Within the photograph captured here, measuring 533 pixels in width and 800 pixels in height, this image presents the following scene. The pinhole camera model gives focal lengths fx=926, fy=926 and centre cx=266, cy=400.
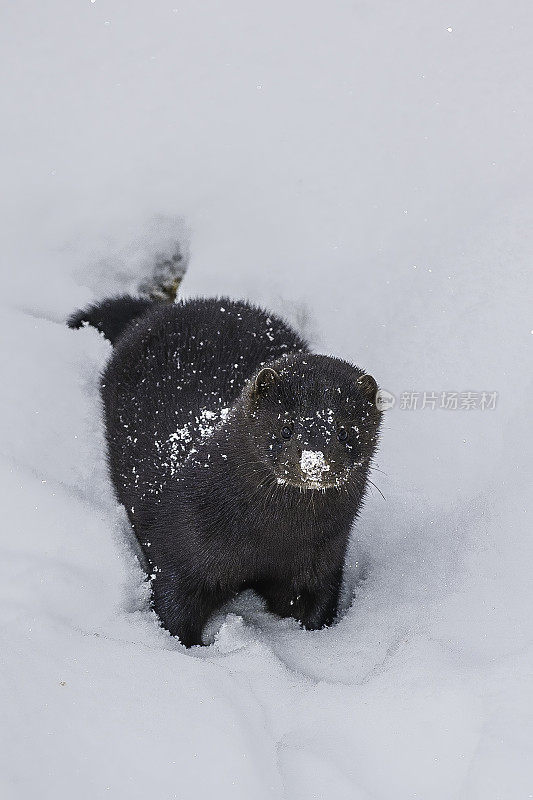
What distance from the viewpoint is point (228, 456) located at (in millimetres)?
3617

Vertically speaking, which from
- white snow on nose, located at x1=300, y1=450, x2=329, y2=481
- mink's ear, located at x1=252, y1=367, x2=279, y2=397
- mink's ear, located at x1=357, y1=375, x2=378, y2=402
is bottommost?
white snow on nose, located at x1=300, y1=450, x2=329, y2=481

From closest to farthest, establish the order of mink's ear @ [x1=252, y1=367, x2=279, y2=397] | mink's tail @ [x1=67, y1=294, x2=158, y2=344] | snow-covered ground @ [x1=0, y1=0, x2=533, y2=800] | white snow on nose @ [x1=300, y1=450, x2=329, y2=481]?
snow-covered ground @ [x1=0, y1=0, x2=533, y2=800] < white snow on nose @ [x1=300, y1=450, x2=329, y2=481] < mink's ear @ [x1=252, y1=367, x2=279, y2=397] < mink's tail @ [x1=67, y1=294, x2=158, y2=344]

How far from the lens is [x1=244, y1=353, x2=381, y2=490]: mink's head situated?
3199mm

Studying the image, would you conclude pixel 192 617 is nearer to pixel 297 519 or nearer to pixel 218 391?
pixel 297 519

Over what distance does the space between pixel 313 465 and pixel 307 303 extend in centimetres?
212

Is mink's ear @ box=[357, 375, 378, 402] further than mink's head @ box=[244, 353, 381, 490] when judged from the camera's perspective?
Yes

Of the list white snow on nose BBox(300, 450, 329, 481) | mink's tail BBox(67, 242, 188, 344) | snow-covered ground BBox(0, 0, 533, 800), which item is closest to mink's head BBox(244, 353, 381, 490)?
white snow on nose BBox(300, 450, 329, 481)

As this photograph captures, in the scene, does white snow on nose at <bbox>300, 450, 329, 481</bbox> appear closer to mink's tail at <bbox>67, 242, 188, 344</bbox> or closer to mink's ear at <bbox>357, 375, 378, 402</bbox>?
mink's ear at <bbox>357, 375, 378, 402</bbox>

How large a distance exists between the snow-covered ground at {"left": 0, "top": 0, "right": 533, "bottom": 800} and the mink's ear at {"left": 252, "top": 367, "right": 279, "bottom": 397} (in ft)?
3.24

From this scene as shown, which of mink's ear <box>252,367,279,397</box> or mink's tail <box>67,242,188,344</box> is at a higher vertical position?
mink's ear <box>252,367,279,397</box>

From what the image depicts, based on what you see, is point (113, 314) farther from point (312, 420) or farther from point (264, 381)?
point (312, 420)

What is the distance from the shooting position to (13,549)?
3453 mm

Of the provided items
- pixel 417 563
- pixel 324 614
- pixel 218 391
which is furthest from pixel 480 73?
pixel 324 614

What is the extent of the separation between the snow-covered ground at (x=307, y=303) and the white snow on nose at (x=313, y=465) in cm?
77
